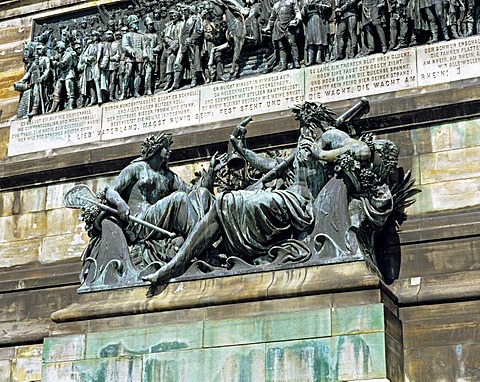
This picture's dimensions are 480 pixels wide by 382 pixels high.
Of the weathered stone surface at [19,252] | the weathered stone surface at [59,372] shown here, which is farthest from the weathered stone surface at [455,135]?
the weathered stone surface at [19,252]

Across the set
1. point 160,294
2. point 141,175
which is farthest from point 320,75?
point 160,294

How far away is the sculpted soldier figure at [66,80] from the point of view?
17875mm

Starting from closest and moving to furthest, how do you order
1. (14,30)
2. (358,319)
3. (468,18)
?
(358,319), (468,18), (14,30)

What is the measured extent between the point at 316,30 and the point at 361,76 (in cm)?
100

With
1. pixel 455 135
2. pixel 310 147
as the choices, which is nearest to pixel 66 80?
pixel 310 147

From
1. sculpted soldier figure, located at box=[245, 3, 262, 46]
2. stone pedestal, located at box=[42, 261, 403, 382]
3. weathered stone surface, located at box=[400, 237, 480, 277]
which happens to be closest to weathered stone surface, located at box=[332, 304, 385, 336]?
stone pedestal, located at box=[42, 261, 403, 382]

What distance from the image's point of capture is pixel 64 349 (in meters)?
14.1

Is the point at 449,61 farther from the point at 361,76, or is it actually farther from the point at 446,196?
the point at 446,196

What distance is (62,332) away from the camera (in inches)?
564

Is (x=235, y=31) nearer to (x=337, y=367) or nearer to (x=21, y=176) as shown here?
(x=21, y=176)

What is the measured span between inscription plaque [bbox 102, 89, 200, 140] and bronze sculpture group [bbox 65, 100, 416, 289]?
5.22 ft

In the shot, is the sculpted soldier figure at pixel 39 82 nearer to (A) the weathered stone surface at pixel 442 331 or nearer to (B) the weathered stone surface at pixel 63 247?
(B) the weathered stone surface at pixel 63 247

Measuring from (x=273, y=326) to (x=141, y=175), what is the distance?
10.1ft

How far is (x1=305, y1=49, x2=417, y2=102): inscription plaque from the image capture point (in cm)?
1549
